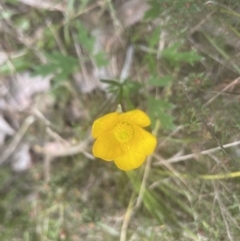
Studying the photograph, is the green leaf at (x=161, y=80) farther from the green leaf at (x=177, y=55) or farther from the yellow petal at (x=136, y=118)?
the yellow petal at (x=136, y=118)

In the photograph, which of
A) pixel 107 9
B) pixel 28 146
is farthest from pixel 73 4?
pixel 28 146

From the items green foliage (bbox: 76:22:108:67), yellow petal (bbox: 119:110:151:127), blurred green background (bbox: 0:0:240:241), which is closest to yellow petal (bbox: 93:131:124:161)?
yellow petal (bbox: 119:110:151:127)

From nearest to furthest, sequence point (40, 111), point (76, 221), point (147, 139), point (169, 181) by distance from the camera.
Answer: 1. point (147, 139)
2. point (169, 181)
3. point (76, 221)
4. point (40, 111)

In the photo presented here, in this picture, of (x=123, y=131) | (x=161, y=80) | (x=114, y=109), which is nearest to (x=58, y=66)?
(x=114, y=109)

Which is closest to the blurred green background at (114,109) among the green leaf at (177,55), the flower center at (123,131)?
A: the green leaf at (177,55)

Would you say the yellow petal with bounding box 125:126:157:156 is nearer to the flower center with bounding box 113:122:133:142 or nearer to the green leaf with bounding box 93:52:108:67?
the flower center with bounding box 113:122:133:142

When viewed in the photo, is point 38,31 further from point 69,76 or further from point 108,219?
point 108,219
